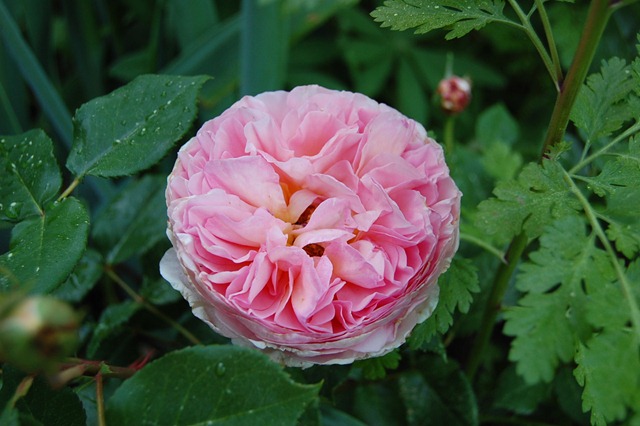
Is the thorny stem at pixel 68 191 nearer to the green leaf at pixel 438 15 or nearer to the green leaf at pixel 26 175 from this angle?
the green leaf at pixel 26 175

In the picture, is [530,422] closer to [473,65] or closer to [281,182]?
[281,182]

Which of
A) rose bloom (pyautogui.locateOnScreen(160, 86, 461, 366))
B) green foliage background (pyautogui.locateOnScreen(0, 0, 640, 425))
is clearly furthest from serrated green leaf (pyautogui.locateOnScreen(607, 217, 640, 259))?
rose bloom (pyautogui.locateOnScreen(160, 86, 461, 366))

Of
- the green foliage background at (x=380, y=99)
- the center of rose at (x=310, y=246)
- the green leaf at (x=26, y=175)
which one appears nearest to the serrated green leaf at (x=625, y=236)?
the green foliage background at (x=380, y=99)

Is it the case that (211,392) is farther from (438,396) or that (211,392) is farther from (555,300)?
(438,396)

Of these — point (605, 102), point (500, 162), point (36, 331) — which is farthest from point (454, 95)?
point (36, 331)

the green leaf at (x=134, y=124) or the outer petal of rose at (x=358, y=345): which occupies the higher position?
the green leaf at (x=134, y=124)

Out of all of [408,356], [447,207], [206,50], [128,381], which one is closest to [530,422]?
[408,356]

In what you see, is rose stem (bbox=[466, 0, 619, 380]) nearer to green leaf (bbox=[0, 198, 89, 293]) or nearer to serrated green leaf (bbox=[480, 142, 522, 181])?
serrated green leaf (bbox=[480, 142, 522, 181])
